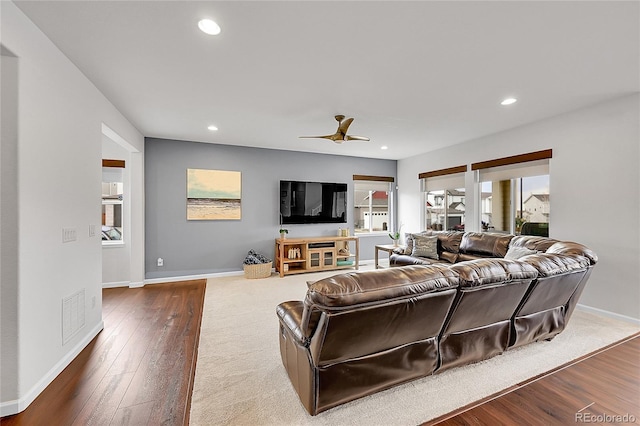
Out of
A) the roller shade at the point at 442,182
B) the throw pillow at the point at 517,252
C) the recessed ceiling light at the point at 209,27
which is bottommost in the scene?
the throw pillow at the point at 517,252

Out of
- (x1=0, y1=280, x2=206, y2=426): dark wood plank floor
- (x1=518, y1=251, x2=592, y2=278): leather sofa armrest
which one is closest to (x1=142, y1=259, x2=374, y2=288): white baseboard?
(x1=0, y1=280, x2=206, y2=426): dark wood plank floor

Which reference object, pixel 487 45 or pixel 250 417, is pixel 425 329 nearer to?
pixel 250 417

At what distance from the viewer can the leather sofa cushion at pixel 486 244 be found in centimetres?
396

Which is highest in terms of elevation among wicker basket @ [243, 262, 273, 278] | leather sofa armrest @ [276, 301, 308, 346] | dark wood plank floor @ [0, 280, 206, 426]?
leather sofa armrest @ [276, 301, 308, 346]

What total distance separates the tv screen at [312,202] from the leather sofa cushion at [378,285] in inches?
170

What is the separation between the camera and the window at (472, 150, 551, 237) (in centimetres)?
417

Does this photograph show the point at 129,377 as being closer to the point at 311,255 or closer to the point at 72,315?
the point at 72,315

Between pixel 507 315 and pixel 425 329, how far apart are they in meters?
0.87

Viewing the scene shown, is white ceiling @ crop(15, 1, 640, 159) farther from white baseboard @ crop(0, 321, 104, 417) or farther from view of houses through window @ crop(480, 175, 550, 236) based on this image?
white baseboard @ crop(0, 321, 104, 417)

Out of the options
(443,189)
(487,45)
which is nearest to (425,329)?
(487,45)

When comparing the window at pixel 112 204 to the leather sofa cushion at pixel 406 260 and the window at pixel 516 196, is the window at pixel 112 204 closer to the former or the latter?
→ the leather sofa cushion at pixel 406 260

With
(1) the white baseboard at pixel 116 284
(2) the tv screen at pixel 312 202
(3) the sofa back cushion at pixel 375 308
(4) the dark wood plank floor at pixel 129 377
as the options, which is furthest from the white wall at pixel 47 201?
(2) the tv screen at pixel 312 202

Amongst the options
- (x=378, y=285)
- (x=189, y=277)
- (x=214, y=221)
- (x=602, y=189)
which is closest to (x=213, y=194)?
(x=214, y=221)

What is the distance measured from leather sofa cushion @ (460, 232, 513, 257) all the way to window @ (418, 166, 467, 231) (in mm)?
1165
